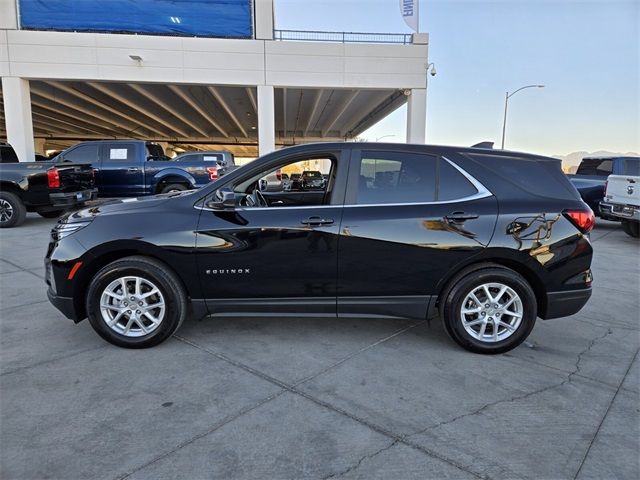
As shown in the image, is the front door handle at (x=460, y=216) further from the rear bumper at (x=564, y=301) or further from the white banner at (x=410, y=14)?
the white banner at (x=410, y=14)

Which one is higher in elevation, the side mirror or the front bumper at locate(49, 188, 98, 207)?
the side mirror

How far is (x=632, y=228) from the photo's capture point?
9508 millimetres

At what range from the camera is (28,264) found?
20.7 ft

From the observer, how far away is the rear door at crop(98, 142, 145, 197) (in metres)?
11.7

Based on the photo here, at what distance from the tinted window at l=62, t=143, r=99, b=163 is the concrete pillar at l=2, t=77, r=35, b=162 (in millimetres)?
6456

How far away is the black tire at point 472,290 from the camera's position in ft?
11.1

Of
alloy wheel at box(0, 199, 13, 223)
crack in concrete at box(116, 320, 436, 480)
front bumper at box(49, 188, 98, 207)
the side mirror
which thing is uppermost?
the side mirror

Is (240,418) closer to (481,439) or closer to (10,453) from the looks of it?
(10,453)

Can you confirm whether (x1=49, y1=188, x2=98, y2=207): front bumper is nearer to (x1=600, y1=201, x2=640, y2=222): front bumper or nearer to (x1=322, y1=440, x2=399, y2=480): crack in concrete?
(x1=322, y1=440, x2=399, y2=480): crack in concrete

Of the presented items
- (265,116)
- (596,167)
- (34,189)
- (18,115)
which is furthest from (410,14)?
(18,115)

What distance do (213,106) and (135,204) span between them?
2455 cm

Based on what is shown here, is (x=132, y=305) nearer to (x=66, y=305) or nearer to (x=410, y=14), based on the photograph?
(x=66, y=305)

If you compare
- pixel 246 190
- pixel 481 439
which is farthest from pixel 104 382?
pixel 481 439

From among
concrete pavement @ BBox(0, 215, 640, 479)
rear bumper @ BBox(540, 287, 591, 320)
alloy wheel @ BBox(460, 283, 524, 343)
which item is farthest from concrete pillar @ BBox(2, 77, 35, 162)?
rear bumper @ BBox(540, 287, 591, 320)
